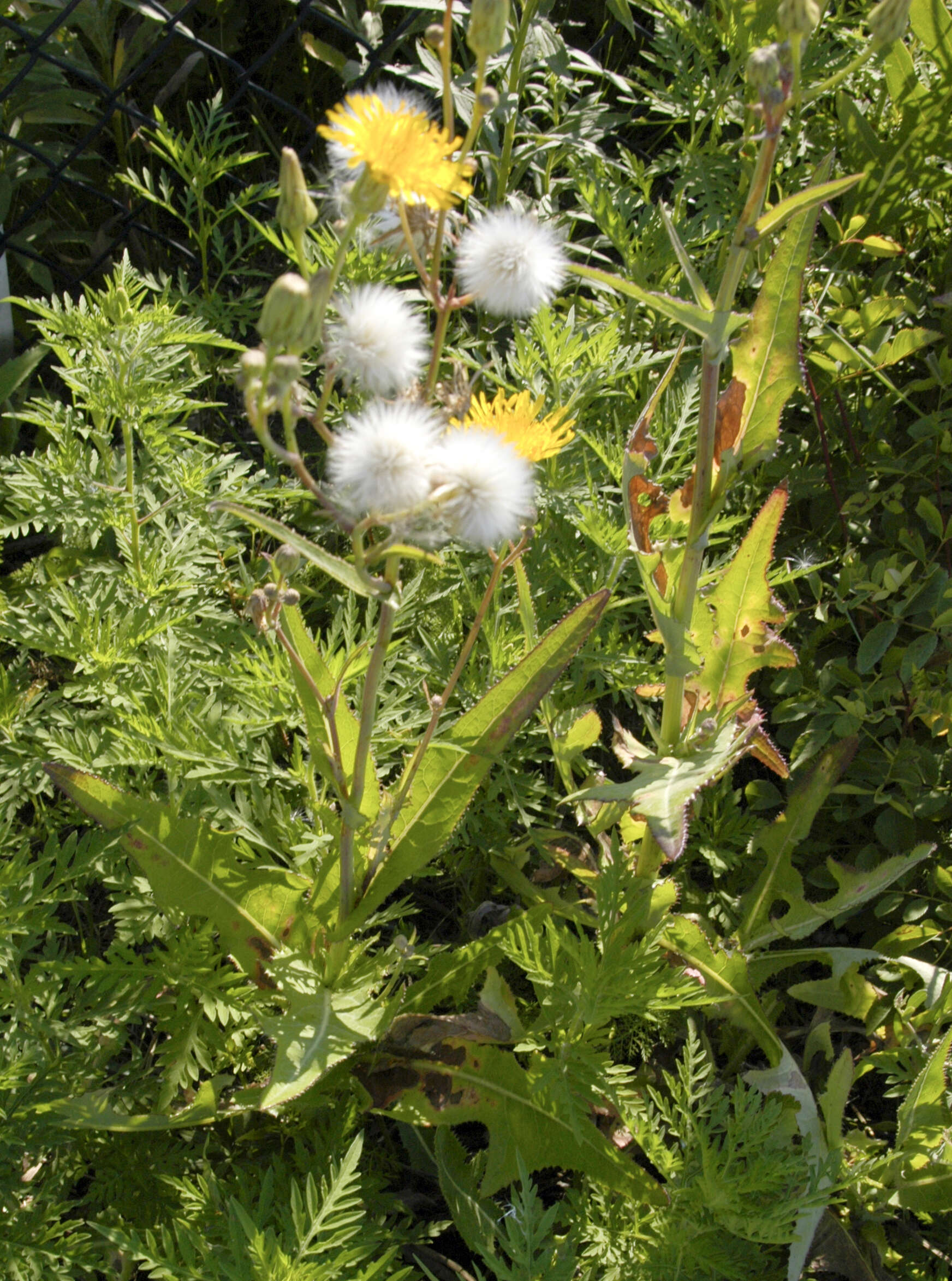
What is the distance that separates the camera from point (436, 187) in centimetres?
96

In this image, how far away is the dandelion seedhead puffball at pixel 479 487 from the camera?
3.14 ft

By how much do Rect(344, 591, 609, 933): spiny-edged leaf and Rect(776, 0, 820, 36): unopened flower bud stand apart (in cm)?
66

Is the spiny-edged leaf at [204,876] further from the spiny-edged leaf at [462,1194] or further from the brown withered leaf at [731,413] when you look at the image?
the brown withered leaf at [731,413]

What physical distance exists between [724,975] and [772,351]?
0.94 meters

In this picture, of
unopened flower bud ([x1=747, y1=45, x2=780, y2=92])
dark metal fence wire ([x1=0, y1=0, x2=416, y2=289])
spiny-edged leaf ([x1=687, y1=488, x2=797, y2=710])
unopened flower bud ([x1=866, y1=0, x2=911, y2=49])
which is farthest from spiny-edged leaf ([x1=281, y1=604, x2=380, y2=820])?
dark metal fence wire ([x1=0, y1=0, x2=416, y2=289])

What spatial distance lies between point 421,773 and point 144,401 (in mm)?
884

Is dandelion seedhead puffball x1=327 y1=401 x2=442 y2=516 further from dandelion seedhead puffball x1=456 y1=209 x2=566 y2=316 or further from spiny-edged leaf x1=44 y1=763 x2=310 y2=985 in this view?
spiny-edged leaf x1=44 y1=763 x2=310 y2=985

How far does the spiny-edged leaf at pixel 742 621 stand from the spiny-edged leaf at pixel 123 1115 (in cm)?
91

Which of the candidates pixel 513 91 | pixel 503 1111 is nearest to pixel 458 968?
pixel 503 1111

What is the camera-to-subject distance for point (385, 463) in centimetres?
94

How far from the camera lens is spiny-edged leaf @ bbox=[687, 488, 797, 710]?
1.60 m

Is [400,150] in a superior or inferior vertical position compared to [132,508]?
inferior

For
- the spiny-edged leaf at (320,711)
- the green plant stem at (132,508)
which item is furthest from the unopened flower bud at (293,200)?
the green plant stem at (132,508)

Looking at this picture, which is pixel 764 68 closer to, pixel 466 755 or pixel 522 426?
pixel 522 426
